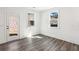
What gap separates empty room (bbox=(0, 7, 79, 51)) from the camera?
4.48 meters

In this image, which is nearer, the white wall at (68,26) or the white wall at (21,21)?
the white wall at (68,26)

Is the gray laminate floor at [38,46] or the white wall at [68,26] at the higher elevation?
the white wall at [68,26]

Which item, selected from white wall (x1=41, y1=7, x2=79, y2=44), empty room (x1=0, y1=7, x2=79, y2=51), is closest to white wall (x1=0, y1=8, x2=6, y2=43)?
empty room (x1=0, y1=7, x2=79, y2=51)

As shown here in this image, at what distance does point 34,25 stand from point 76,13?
4.41 metres

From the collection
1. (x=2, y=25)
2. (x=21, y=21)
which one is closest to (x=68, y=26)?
(x=21, y=21)

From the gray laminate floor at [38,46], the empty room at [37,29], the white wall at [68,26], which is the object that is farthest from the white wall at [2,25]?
the white wall at [68,26]

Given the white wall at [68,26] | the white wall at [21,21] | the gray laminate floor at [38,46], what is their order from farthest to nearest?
the white wall at [21,21], the white wall at [68,26], the gray laminate floor at [38,46]

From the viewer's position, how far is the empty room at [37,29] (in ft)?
14.7

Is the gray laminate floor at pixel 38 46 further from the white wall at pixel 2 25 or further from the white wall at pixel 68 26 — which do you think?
the white wall at pixel 68 26

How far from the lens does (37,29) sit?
890 centimetres

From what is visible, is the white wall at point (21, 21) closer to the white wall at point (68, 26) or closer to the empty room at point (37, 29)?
the empty room at point (37, 29)

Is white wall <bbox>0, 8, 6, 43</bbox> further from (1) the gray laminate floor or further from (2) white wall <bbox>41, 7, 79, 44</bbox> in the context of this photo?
(2) white wall <bbox>41, 7, 79, 44</bbox>

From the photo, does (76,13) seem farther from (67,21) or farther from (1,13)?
(1,13)

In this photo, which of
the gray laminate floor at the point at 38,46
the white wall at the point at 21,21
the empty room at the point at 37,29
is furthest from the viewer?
the white wall at the point at 21,21
